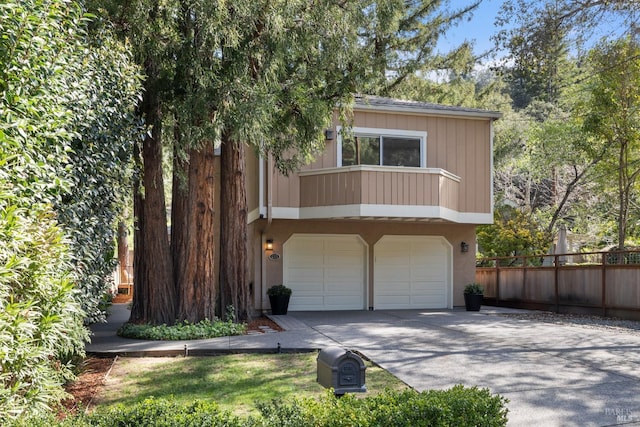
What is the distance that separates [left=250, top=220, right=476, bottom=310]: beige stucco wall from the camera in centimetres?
1495

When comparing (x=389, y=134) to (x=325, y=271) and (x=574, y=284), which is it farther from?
(x=574, y=284)

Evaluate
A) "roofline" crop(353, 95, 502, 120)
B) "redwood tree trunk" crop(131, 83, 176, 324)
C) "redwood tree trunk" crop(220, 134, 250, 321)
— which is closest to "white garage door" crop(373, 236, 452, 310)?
"roofline" crop(353, 95, 502, 120)

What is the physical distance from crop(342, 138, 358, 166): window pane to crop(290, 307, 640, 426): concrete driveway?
4.22 metres

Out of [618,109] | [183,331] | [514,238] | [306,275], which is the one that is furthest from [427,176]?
[183,331]

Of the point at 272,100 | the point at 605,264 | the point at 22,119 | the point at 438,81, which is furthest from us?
the point at 438,81

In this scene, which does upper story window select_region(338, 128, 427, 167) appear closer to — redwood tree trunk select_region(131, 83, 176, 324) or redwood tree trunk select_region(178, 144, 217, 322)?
redwood tree trunk select_region(178, 144, 217, 322)

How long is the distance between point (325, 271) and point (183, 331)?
611 cm

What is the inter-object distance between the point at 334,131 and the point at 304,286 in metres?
4.19

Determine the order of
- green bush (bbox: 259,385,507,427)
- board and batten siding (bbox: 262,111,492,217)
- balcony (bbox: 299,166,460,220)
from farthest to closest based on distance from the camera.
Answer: board and batten siding (bbox: 262,111,492,217), balcony (bbox: 299,166,460,220), green bush (bbox: 259,385,507,427)

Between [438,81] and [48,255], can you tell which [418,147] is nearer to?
[438,81]

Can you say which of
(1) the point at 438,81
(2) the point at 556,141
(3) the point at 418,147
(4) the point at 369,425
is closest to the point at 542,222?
(2) the point at 556,141

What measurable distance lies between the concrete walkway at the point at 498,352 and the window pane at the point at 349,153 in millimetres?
4053

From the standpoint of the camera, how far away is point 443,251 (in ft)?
54.5

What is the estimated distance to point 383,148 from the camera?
49.6 feet
